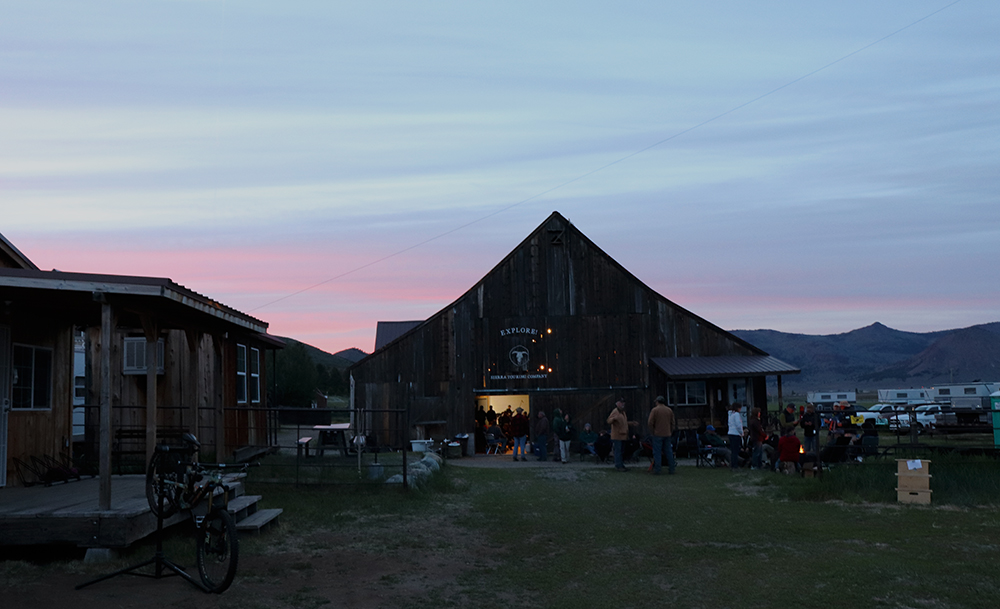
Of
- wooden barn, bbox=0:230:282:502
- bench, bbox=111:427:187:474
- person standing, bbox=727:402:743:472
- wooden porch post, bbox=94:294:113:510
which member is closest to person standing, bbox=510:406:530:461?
person standing, bbox=727:402:743:472

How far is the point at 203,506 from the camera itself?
9.81 metres

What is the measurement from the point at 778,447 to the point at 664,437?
2.54 metres

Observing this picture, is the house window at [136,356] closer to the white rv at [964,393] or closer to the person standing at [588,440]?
the person standing at [588,440]

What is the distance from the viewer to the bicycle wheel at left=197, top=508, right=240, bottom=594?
8051mm

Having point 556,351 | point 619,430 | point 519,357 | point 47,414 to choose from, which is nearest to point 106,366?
point 47,414

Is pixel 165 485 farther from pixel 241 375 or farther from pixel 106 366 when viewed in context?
pixel 241 375

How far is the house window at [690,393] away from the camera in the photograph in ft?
94.7

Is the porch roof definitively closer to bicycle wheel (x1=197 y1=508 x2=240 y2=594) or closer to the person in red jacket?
bicycle wheel (x1=197 y1=508 x2=240 y2=594)

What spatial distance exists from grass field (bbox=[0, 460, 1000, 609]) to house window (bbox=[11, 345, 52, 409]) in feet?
12.8

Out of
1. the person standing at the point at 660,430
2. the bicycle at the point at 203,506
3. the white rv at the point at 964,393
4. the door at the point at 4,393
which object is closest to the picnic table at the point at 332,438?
the person standing at the point at 660,430

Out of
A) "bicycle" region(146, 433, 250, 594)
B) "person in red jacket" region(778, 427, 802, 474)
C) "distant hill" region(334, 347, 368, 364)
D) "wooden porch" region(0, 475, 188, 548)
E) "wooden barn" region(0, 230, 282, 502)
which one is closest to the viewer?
"bicycle" region(146, 433, 250, 594)

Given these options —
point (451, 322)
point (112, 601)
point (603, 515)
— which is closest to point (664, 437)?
point (603, 515)

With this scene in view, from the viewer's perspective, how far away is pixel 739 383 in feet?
95.0

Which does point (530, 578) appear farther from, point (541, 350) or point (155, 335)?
point (541, 350)
